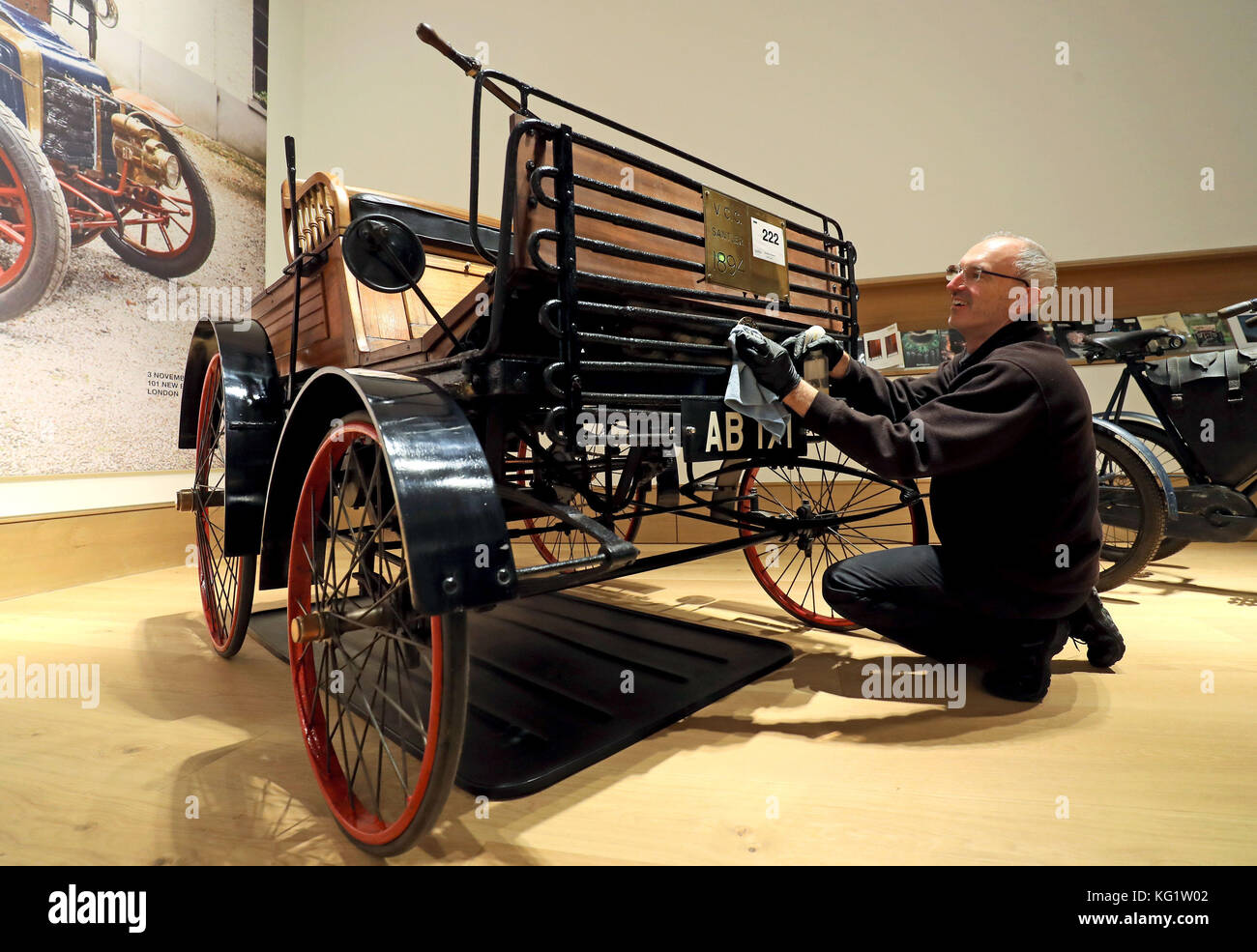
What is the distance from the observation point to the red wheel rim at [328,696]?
110 centimetres

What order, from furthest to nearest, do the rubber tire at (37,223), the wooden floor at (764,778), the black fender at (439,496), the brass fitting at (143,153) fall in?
the brass fitting at (143,153)
the rubber tire at (37,223)
the wooden floor at (764,778)
the black fender at (439,496)

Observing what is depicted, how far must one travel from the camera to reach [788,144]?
4.43 meters

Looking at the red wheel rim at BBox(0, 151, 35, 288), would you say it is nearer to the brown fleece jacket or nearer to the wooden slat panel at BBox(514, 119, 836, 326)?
the wooden slat panel at BBox(514, 119, 836, 326)

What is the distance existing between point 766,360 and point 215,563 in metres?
2.09

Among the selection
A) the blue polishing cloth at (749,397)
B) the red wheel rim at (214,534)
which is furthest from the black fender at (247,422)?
the blue polishing cloth at (749,397)

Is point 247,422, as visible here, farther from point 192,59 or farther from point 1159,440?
point 1159,440

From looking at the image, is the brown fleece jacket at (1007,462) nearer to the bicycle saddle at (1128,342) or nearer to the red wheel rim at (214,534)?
the bicycle saddle at (1128,342)

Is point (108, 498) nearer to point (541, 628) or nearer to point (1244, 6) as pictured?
point (541, 628)

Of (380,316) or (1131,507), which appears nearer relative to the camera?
(380,316)

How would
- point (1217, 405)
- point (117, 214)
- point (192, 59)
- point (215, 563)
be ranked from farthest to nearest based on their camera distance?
point (192, 59) → point (117, 214) → point (1217, 405) → point (215, 563)

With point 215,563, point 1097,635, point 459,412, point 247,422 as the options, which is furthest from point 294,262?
point 1097,635

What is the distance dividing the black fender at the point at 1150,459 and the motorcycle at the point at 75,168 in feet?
15.3

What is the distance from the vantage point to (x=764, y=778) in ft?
4.76

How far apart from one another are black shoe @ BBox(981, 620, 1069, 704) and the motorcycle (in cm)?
413
